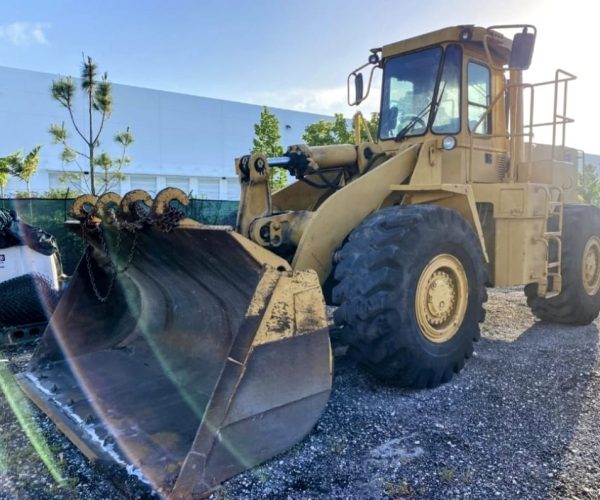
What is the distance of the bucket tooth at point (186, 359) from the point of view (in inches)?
104

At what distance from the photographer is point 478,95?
530cm

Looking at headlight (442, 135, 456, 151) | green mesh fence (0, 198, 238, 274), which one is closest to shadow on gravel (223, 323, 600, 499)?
headlight (442, 135, 456, 151)

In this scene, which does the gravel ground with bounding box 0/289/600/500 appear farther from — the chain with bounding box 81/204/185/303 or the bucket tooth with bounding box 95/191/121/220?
the bucket tooth with bounding box 95/191/121/220

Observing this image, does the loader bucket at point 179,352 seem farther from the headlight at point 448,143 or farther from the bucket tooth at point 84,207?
the headlight at point 448,143

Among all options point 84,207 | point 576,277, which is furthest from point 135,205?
point 576,277

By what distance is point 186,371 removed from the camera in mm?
3826

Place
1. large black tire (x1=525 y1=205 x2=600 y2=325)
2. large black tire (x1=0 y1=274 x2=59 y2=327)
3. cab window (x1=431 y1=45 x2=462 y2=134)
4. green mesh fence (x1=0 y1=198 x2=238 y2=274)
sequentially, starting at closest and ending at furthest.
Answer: cab window (x1=431 y1=45 x2=462 y2=134) < large black tire (x1=0 y1=274 x2=59 y2=327) < large black tire (x1=525 y1=205 x2=600 y2=325) < green mesh fence (x1=0 y1=198 x2=238 y2=274)

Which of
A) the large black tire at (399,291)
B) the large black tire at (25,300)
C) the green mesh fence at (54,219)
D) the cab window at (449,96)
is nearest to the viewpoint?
the large black tire at (399,291)

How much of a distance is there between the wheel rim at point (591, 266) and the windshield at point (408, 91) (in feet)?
9.81

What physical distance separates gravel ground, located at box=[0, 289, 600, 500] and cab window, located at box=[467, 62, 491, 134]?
2515mm

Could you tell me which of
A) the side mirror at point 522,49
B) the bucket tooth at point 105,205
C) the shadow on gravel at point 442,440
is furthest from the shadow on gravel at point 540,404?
the bucket tooth at point 105,205

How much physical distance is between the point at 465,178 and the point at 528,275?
125cm

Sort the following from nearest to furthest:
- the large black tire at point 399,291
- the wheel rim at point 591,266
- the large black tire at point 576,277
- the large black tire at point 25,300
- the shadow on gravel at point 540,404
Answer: the shadow on gravel at point 540,404
the large black tire at point 399,291
the large black tire at point 25,300
the large black tire at point 576,277
the wheel rim at point 591,266

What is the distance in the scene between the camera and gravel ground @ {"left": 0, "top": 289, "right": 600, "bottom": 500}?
2.69 metres
